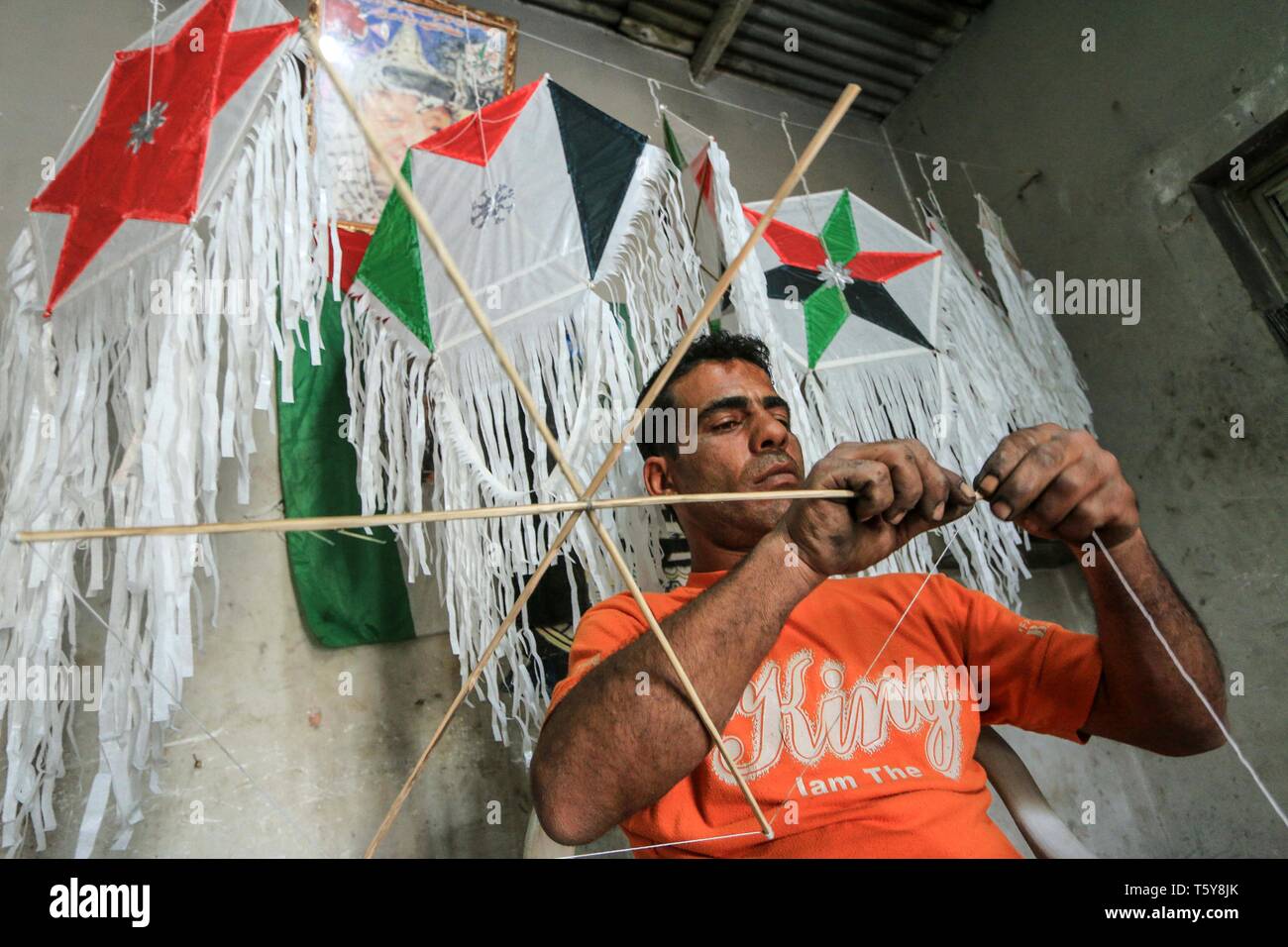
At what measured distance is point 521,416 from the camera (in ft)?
3.89

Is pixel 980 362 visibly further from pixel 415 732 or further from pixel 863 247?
pixel 415 732

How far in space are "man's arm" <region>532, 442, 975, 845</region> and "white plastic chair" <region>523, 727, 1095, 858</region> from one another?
0.20m

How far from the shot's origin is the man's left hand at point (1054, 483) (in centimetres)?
57

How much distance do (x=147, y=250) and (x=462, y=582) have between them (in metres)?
0.57

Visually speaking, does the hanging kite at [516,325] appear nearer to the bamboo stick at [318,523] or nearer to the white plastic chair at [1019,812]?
the white plastic chair at [1019,812]

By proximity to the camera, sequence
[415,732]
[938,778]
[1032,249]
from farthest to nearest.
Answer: [1032,249], [415,732], [938,778]

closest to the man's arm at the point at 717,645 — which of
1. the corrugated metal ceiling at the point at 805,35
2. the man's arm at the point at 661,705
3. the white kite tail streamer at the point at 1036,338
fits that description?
the man's arm at the point at 661,705

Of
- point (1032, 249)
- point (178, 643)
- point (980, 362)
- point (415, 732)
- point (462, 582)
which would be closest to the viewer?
point (178, 643)

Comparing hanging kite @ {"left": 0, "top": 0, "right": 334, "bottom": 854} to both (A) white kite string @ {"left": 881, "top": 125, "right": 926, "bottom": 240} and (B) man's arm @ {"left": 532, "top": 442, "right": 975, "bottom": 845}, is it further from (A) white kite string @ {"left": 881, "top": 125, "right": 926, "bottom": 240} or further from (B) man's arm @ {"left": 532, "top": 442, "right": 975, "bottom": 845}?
(A) white kite string @ {"left": 881, "top": 125, "right": 926, "bottom": 240}

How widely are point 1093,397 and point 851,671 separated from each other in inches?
59.1

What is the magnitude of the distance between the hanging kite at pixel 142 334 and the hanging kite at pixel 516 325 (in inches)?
8.2

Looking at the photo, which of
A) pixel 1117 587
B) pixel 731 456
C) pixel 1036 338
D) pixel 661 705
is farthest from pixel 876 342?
pixel 661 705

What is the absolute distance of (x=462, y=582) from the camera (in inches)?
41.9
